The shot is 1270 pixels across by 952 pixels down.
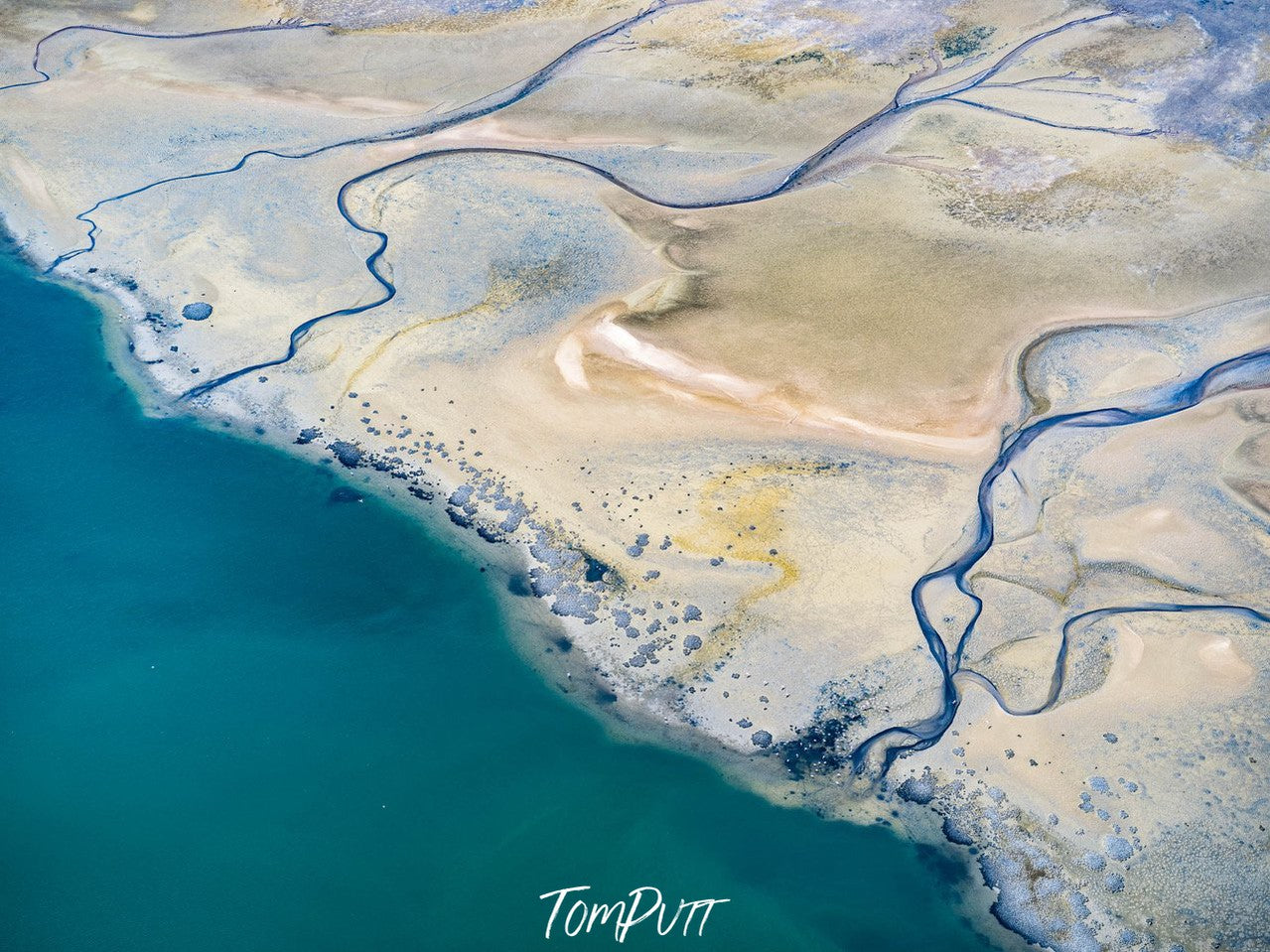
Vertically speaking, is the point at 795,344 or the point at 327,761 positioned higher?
the point at 795,344

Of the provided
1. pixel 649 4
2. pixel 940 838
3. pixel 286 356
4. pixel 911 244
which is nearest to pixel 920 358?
pixel 911 244

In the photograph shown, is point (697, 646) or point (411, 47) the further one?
point (411, 47)

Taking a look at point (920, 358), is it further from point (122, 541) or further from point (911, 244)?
point (122, 541)

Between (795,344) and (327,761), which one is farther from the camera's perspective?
(795,344)
